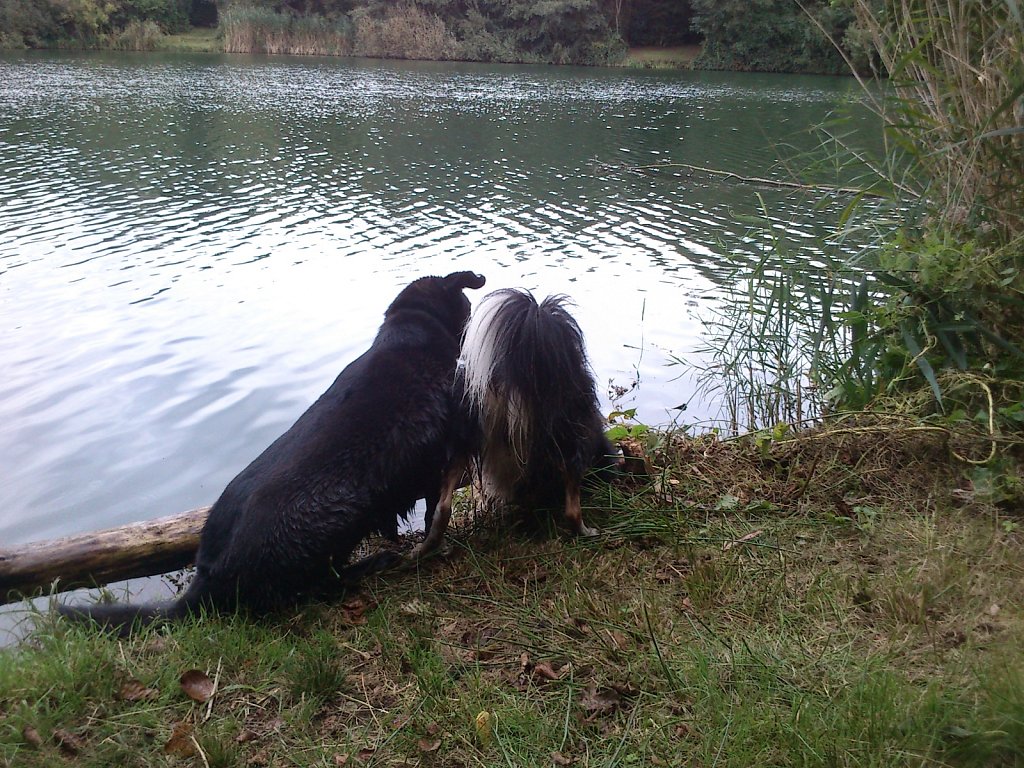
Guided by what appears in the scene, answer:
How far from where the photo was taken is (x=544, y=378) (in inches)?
134

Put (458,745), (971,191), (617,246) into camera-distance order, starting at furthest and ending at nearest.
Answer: (617,246), (971,191), (458,745)

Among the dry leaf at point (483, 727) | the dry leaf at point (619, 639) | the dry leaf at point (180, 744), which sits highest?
the dry leaf at point (619, 639)

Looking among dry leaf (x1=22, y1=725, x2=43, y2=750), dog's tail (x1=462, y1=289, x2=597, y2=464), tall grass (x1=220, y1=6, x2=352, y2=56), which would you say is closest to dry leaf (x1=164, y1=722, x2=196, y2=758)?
dry leaf (x1=22, y1=725, x2=43, y2=750)

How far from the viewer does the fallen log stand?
3.63 m

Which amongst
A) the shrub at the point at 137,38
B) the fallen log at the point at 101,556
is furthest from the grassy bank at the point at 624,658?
the shrub at the point at 137,38

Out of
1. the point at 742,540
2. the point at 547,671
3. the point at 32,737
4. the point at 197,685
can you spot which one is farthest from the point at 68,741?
the point at 742,540

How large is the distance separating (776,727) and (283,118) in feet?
72.8

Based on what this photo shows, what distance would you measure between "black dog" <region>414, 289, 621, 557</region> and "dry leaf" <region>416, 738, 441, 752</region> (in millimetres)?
1303

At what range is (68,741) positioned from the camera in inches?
94.0

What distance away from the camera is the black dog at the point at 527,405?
335cm

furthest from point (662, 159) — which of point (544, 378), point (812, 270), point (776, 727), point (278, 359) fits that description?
point (776, 727)

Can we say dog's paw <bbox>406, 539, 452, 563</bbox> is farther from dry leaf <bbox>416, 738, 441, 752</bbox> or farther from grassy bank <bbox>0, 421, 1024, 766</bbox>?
dry leaf <bbox>416, 738, 441, 752</bbox>

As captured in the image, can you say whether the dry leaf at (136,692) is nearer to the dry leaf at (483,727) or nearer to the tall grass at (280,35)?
the dry leaf at (483,727)

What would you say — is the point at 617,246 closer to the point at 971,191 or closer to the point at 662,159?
the point at 662,159
